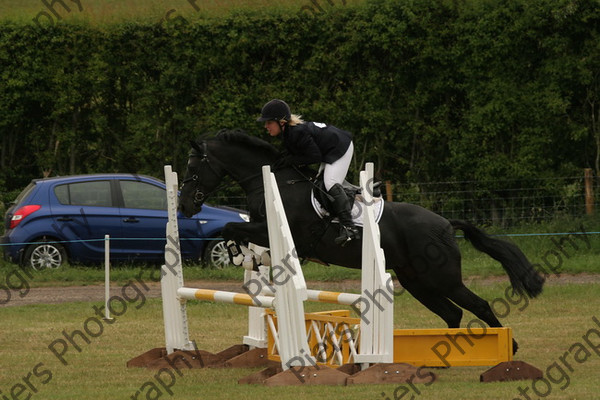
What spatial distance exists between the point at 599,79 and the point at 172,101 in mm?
6482

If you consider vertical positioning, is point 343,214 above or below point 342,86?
below

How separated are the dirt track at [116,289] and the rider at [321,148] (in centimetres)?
521

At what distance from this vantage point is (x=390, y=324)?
6906 mm

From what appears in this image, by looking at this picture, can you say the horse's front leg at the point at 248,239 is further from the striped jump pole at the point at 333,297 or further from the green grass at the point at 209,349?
the green grass at the point at 209,349

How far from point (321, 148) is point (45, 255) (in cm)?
711

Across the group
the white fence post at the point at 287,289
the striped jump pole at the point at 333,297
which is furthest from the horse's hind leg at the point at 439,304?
the white fence post at the point at 287,289

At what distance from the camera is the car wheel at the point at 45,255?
554 inches

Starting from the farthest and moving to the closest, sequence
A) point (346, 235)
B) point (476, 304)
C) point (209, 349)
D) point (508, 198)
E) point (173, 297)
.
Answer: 1. point (508, 198)
2. point (209, 349)
3. point (173, 297)
4. point (476, 304)
5. point (346, 235)

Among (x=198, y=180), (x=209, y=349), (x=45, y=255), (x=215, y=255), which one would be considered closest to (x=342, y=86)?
(x=215, y=255)

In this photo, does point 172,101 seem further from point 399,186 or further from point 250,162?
point 250,162

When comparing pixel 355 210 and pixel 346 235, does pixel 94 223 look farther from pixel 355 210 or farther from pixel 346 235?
pixel 346 235

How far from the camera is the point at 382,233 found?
8258 millimetres

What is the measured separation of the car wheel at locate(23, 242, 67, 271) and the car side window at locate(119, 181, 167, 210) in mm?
1127

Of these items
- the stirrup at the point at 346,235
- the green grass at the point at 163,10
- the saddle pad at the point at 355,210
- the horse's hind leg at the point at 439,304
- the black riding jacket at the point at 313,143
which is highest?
the green grass at the point at 163,10
